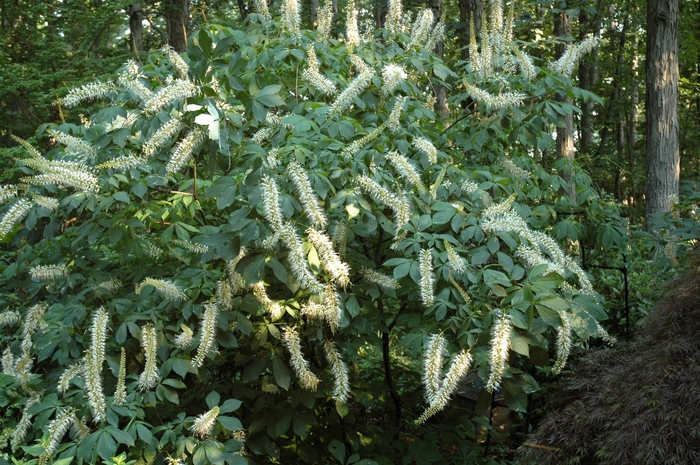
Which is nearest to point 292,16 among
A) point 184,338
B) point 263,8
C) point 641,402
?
point 263,8

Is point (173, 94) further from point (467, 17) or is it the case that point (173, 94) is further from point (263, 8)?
point (467, 17)

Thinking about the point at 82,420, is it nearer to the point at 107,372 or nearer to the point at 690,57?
the point at 107,372

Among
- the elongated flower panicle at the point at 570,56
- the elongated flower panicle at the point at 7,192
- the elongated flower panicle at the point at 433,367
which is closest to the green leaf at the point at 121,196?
the elongated flower panicle at the point at 7,192

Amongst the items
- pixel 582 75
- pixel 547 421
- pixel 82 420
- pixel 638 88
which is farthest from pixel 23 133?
pixel 638 88

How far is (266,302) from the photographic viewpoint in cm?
300

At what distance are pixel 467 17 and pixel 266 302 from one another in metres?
4.27

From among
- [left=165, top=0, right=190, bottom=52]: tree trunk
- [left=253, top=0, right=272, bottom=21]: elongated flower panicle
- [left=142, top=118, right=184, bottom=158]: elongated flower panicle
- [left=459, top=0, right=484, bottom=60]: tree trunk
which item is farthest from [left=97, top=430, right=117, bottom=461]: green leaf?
[left=165, top=0, right=190, bottom=52]: tree trunk

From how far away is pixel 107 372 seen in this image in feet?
10.7

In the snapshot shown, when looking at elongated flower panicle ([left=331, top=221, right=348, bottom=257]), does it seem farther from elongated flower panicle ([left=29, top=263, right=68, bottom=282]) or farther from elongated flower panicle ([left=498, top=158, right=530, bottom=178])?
elongated flower panicle ([left=29, top=263, right=68, bottom=282])

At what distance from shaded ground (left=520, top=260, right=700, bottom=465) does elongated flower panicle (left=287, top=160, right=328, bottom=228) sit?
1435 millimetres

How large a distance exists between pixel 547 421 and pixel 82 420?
2.07m

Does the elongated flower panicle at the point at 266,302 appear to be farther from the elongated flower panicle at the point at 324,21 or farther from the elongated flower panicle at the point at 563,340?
the elongated flower panicle at the point at 324,21

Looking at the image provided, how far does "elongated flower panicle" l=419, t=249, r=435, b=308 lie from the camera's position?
105 inches

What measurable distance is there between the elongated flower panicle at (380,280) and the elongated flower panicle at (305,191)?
521 mm
